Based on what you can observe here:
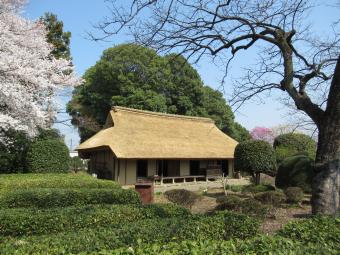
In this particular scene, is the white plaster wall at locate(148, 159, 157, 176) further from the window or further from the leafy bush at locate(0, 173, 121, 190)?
the leafy bush at locate(0, 173, 121, 190)

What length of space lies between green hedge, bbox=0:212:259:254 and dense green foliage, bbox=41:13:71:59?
22652mm

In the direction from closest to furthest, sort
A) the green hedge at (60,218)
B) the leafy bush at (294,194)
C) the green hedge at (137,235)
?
1. the green hedge at (137,235)
2. the green hedge at (60,218)
3. the leafy bush at (294,194)

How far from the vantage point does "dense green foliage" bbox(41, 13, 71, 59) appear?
88.3ft

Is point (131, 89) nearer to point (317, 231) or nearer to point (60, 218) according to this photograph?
point (60, 218)

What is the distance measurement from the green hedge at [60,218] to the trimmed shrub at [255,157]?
1188 centimetres

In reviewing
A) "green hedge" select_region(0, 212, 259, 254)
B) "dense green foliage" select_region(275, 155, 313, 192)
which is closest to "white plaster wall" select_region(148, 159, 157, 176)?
"dense green foliage" select_region(275, 155, 313, 192)

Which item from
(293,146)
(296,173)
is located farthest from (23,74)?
(293,146)

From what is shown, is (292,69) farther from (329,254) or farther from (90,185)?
(90,185)

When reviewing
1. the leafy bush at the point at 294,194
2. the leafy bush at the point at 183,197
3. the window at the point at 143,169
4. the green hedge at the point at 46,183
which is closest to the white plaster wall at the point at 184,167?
the window at the point at 143,169

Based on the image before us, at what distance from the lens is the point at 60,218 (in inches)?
335

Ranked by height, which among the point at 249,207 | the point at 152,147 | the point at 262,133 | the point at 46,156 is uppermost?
the point at 262,133

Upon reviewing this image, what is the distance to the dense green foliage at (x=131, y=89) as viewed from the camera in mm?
36594

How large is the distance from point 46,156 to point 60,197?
8.61 metres

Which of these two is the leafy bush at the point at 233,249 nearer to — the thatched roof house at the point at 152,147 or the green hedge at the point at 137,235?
the green hedge at the point at 137,235
